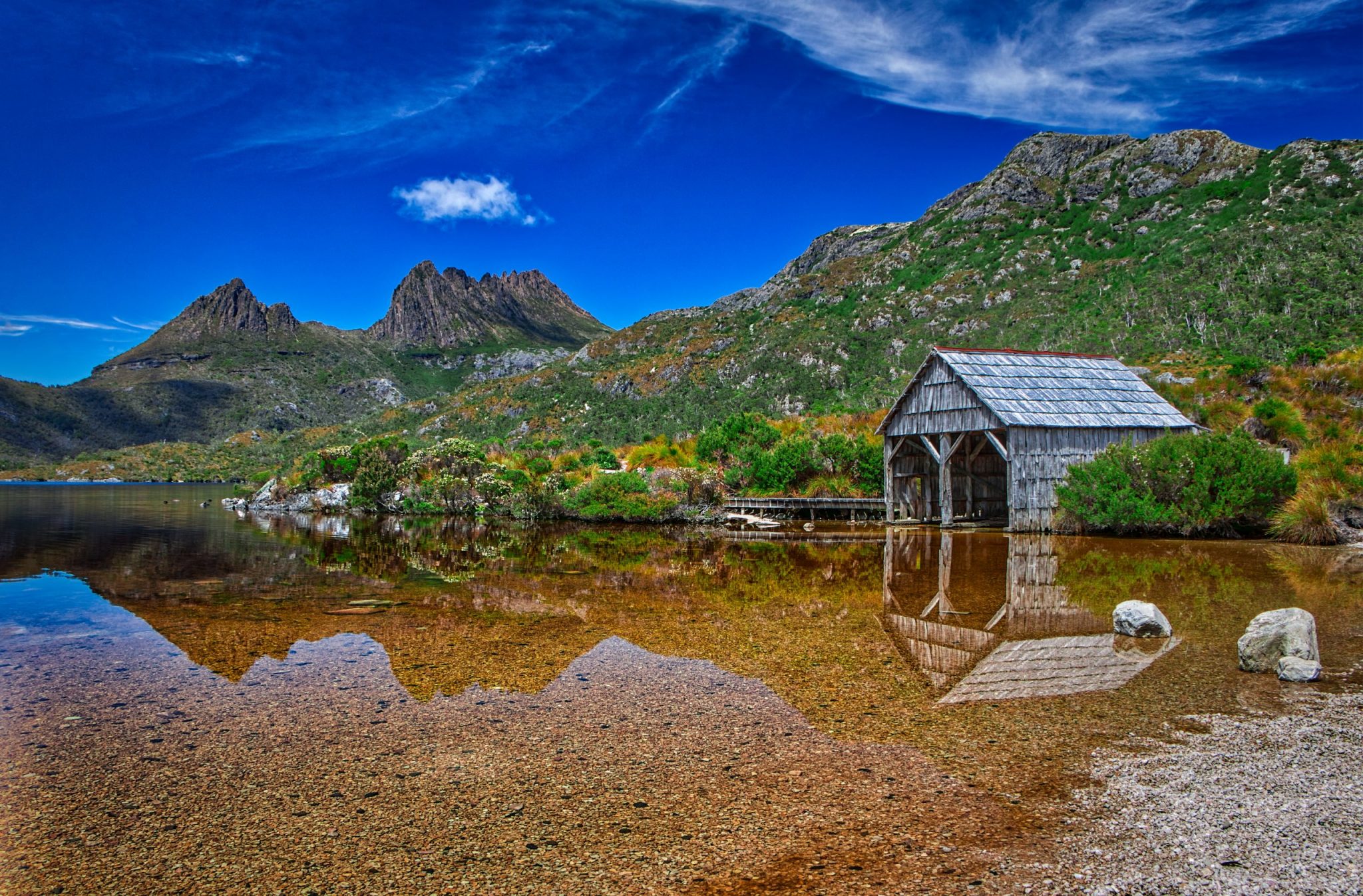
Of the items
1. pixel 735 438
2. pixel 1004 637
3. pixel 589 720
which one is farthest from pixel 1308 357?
pixel 589 720

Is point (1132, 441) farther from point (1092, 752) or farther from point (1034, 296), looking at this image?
point (1034, 296)

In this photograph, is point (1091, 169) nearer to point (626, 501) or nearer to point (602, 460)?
point (602, 460)

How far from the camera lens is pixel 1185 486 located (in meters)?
19.7

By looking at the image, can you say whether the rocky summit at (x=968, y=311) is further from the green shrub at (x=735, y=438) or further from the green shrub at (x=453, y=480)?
the green shrub at (x=453, y=480)

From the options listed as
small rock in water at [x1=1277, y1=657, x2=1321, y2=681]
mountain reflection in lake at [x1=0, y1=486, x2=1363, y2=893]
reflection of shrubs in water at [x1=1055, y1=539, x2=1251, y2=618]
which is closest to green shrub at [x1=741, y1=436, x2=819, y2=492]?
reflection of shrubs in water at [x1=1055, y1=539, x2=1251, y2=618]

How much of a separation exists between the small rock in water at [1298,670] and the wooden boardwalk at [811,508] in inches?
808

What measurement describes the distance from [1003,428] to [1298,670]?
1650 centimetres

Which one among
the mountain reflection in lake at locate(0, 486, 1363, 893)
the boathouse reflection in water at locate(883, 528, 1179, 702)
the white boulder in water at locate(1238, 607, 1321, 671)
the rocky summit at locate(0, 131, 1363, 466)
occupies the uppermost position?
the rocky summit at locate(0, 131, 1363, 466)

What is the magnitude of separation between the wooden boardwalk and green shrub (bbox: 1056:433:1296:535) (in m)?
8.15

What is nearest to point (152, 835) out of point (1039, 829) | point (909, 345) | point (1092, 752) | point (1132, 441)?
point (1039, 829)

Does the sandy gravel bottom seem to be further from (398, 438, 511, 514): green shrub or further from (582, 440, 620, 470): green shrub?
(582, 440, 620, 470): green shrub

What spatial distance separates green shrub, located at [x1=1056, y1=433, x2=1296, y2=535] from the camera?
1895cm

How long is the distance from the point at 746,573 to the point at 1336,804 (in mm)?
11321

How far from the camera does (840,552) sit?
18734 millimetres
